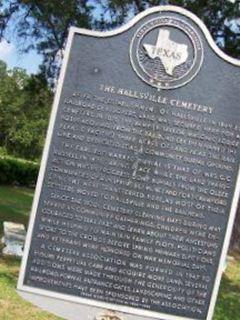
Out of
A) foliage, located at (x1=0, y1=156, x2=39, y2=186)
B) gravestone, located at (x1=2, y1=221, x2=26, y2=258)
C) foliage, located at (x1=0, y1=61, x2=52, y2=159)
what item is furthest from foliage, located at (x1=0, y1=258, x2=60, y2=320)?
foliage, located at (x1=0, y1=61, x2=52, y2=159)

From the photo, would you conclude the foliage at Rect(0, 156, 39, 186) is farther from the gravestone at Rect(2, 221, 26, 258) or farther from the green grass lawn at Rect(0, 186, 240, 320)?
the gravestone at Rect(2, 221, 26, 258)

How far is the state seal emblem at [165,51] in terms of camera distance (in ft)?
18.4

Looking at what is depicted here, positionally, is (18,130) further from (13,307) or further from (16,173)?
(13,307)

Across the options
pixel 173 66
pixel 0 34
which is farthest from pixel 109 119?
pixel 0 34

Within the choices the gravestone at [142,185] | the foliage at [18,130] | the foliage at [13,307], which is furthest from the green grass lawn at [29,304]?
the foliage at [18,130]

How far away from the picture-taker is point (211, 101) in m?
5.63

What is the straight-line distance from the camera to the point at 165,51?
18.3ft

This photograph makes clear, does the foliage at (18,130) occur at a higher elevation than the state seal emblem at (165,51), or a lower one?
higher

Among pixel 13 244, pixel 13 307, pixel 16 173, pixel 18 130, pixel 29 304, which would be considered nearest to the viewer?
pixel 13 307

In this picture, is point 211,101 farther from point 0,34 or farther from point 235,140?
point 0,34

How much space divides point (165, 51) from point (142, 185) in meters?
1.05

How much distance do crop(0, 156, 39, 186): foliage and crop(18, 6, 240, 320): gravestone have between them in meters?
29.1

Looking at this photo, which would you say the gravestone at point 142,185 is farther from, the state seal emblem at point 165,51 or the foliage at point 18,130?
the foliage at point 18,130

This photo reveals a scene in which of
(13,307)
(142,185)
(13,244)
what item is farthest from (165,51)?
(13,244)
